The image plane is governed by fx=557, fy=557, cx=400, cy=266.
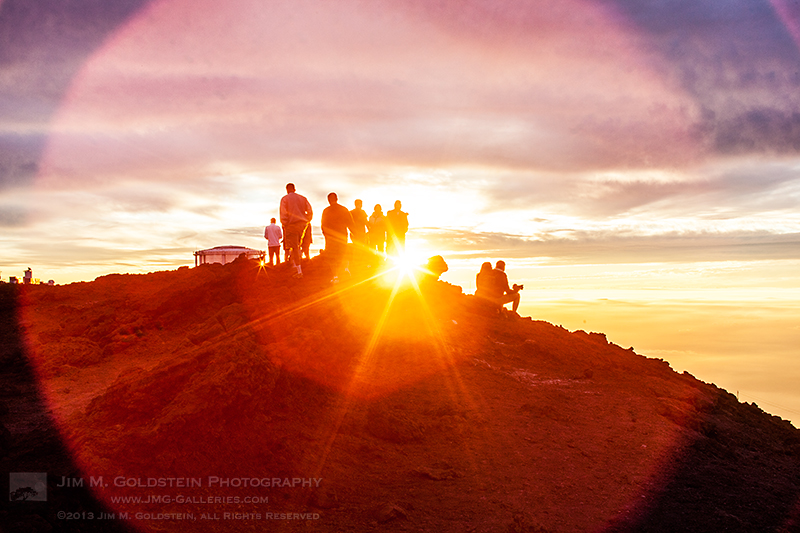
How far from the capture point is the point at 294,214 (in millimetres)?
15133

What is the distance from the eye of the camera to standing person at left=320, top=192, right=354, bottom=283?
15750 mm

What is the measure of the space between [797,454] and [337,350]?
10.6 metres

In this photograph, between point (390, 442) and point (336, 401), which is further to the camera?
point (336, 401)

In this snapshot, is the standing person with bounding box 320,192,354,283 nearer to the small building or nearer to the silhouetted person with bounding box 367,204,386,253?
the silhouetted person with bounding box 367,204,386,253

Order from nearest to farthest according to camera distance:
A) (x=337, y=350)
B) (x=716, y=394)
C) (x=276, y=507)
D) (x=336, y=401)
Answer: (x=276, y=507) → (x=336, y=401) → (x=337, y=350) → (x=716, y=394)

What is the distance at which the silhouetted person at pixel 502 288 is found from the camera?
17.2 meters

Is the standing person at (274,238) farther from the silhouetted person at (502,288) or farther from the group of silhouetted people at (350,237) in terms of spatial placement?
the silhouetted person at (502,288)

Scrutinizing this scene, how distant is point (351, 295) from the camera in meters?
14.2

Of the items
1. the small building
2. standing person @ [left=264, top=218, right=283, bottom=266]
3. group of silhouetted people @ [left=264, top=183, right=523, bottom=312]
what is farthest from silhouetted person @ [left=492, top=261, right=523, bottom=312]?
the small building

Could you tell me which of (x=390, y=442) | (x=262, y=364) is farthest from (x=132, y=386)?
(x=390, y=442)

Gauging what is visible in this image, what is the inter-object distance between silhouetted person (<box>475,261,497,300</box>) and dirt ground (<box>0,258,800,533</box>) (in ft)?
6.16

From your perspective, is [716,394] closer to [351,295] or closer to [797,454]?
[797,454]

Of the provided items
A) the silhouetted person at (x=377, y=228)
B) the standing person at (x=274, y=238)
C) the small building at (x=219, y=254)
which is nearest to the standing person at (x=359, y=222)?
the silhouetted person at (x=377, y=228)

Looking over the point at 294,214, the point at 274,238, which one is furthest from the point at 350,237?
the point at 274,238
